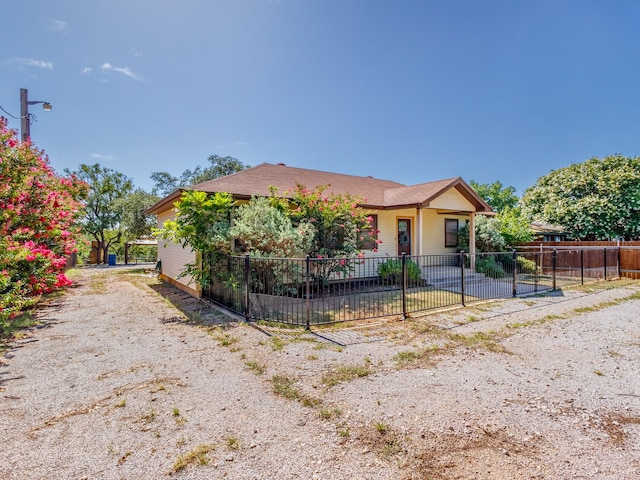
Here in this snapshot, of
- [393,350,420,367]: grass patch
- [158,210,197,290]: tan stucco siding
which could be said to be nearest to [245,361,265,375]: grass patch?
[393,350,420,367]: grass patch

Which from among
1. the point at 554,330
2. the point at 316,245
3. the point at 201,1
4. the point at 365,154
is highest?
the point at 201,1

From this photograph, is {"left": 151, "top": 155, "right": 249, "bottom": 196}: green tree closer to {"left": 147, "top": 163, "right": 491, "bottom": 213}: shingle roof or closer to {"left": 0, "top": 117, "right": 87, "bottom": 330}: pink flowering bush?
{"left": 147, "top": 163, "right": 491, "bottom": 213}: shingle roof

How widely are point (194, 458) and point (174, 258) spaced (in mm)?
10786

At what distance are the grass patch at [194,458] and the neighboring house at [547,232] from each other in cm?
2442

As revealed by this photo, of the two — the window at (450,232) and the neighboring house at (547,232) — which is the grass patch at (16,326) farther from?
the neighboring house at (547,232)

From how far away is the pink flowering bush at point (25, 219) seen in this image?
20.8ft

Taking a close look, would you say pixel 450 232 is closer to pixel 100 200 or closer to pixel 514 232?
pixel 514 232

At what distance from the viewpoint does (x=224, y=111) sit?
13930 mm

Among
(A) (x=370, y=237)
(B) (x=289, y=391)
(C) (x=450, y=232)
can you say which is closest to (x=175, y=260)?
(A) (x=370, y=237)

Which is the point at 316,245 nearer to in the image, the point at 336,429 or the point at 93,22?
the point at 336,429

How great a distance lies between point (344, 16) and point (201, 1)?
16.1 feet

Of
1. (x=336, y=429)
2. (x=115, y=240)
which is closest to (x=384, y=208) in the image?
(x=336, y=429)

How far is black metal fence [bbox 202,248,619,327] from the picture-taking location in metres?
6.80

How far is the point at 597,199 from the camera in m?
19.0
